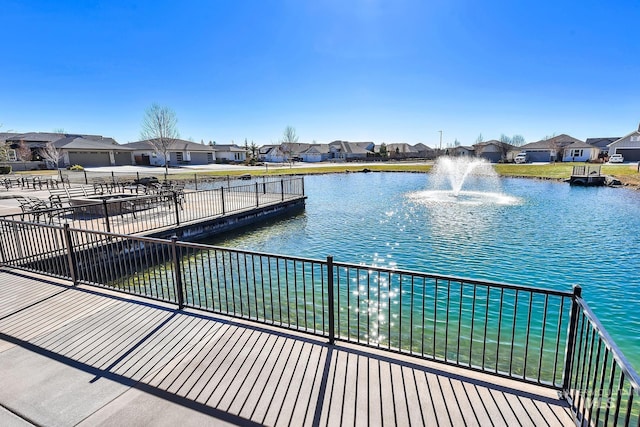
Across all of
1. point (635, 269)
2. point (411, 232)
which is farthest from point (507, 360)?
point (411, 232)

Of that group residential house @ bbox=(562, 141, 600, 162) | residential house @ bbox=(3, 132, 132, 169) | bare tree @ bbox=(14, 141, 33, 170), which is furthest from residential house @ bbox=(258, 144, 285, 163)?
residential house @ bbox=(562, 141, 600, 162)

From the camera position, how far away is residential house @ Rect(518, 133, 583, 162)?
6475 cm

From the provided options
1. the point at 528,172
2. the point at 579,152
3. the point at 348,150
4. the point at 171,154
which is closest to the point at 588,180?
the point at 528,172

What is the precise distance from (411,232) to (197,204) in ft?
32.5

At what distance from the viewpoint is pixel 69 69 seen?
28031 mm

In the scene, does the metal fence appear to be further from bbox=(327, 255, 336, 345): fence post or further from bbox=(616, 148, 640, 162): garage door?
bbox=(616, 148, 640, 162): garage door

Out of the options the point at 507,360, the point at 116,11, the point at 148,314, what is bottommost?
the point at 507,360

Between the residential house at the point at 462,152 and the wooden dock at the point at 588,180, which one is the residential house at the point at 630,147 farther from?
the wooden dock at the point at 588,180

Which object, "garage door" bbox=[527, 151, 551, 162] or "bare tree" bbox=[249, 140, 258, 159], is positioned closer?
"garage door" bbox=[527, 151, 551, 162]

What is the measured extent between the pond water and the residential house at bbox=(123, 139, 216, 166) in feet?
159

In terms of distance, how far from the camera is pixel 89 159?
50156 mm

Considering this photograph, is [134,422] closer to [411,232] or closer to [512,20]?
[411,232]

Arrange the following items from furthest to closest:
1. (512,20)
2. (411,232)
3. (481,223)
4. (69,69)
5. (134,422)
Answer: (69,69), (512,20), (481,223), (411,232), (134,422)

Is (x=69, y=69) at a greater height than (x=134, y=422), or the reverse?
(x=69, y=69)
